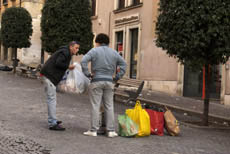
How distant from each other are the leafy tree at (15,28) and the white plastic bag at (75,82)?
1860 centimetres

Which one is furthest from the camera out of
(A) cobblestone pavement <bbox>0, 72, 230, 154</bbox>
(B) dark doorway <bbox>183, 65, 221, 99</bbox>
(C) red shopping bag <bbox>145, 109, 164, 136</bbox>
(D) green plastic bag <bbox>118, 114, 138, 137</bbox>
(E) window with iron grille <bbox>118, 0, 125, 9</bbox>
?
(E) window with iron grille <bbox>118, 0, 125, 9</bbox>

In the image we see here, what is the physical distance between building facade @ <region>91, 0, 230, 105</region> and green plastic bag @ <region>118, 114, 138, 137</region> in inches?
302

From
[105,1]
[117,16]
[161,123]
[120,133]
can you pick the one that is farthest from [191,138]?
[105,1]

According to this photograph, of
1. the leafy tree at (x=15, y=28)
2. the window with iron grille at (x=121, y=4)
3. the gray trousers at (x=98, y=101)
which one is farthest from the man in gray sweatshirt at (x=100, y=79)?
the leafy tree at (x=15, y=28)

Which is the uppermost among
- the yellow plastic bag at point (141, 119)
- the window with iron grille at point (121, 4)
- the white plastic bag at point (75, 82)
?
the window with iron grille at point (121, 4)

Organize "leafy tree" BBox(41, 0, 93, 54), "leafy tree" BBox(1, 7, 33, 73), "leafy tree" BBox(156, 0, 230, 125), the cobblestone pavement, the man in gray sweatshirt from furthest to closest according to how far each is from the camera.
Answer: "leafy tree" BBox(1, 7, 33, 73), "leafy tree" BBox(41, 0, 93, 54), "leafy tree" BBox(156, 0, 230, 125), the man in gray sweatshirt, the cobblestone pavement

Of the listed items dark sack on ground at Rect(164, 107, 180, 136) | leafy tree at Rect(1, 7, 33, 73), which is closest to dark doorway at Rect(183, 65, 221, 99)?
dark sack on ground at Rect(164, 107, 180, 136)

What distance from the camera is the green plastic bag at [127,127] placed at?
694 centimetres

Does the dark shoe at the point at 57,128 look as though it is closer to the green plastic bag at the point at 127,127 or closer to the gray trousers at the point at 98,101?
the gray trousers at the point at 98,101

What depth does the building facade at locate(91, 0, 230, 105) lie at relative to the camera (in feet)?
49.8

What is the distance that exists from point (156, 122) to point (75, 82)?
179 centimetres

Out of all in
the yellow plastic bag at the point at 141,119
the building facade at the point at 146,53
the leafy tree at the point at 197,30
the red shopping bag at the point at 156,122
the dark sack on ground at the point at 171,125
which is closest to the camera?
the yellow plastic bag at the point at 141,119

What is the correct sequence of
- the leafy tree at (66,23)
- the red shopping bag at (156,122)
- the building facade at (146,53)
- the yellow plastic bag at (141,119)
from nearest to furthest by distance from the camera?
the yellow plastic bag at (141,119), the red shopping bag at (156,122), the building facade at (146,53), the leafy tree at (66,23)

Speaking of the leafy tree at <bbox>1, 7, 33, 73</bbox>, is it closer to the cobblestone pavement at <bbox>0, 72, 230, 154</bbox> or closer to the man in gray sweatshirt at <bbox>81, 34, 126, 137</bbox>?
the cobblestone pavement at <bbox>0, 72, 230, 154</bbox>
